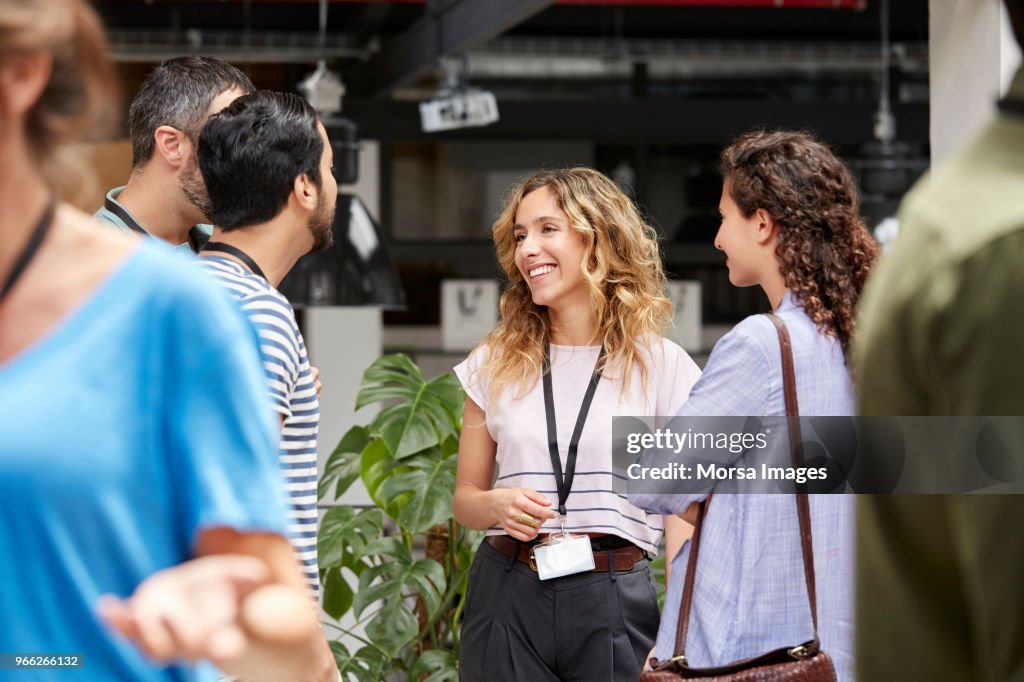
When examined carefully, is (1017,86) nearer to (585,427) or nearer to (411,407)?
(585,427)

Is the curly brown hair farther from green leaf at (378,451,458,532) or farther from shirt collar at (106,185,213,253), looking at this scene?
green leaf at (378,451,458,532)

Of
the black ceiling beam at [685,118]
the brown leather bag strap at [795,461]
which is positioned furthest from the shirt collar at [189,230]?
the black ceiling beam at [685,118]

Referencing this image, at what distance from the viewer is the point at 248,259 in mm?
1941

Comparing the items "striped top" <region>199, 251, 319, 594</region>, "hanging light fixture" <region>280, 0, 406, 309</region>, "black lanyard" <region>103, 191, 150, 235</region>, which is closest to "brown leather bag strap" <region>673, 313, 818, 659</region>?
"striped top" <region>199, 251, 319, 594</region>

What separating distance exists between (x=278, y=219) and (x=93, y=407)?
44.4 inches

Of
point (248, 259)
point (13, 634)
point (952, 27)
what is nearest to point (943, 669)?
point (13, 634)

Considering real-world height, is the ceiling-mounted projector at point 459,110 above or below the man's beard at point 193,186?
above

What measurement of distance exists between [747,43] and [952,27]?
15.2 ft

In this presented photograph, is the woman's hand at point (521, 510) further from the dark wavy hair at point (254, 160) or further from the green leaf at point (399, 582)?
the green leaf at point (399, 582)

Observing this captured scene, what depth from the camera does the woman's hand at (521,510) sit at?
2.55m

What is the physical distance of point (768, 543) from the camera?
207 centimetres

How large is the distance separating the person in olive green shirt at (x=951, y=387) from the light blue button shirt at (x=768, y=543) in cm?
128

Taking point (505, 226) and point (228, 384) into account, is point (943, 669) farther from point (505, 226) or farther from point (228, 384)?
point (505, 226)

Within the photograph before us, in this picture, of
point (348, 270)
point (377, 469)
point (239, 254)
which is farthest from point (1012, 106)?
point (348, 270)
